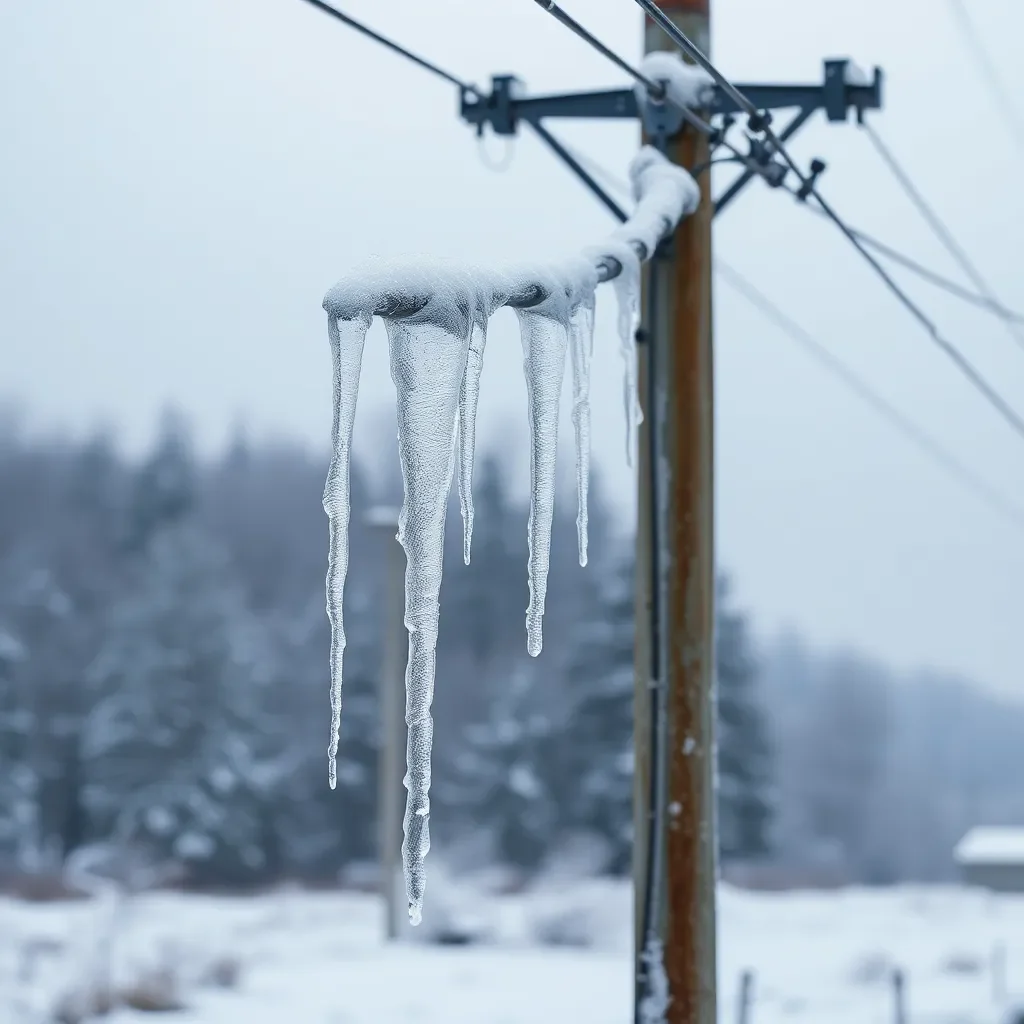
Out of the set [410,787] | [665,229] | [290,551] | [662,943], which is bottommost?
[662,943]

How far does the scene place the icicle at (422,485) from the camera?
3391mm

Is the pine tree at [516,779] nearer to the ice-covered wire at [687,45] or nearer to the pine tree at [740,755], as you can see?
the pine tree at [740,755]

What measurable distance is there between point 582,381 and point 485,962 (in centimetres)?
1269

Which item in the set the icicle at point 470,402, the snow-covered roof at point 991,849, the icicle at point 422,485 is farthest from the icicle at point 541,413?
the snow-covered roof at point 991,849

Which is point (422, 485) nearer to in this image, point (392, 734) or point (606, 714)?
point (392, 734)

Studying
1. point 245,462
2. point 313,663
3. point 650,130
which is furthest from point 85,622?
point 650,130

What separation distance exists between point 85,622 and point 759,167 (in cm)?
4025

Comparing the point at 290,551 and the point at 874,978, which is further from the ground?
the point at 290,551

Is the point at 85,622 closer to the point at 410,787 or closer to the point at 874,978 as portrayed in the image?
the point at 874,978

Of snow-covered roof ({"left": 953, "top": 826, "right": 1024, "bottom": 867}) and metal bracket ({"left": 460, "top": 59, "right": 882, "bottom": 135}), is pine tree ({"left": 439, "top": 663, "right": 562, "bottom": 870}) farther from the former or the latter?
metal bracket ({"left": 460, "top": 59, "right": 882, "bottom": 135})

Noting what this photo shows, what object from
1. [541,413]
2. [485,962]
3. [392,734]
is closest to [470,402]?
[541,413]

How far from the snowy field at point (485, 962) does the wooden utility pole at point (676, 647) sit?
7.72 m

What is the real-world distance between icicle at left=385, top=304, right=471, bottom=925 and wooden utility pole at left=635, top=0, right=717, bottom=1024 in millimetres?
1885

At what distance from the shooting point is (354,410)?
3295 mm
